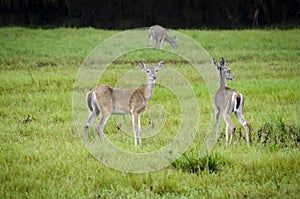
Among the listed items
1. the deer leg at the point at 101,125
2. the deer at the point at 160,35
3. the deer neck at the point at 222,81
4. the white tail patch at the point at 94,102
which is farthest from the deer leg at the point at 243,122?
the deer at the point at 160,35

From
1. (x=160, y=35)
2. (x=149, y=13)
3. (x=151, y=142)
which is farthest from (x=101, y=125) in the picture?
(x=149, y=13)

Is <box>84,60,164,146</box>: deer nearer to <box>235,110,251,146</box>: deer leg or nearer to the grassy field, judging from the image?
the grassy field

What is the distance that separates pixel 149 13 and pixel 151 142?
19.4m

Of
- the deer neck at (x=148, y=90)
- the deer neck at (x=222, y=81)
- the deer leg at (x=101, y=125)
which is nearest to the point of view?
the deer leg at (x=101, y=125)

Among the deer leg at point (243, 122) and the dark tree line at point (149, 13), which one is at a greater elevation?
the dark tree line at point (149, 13)

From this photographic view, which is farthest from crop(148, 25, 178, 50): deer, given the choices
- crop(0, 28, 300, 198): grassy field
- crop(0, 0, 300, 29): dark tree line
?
crop(0, 28, 300, 198): grassy field

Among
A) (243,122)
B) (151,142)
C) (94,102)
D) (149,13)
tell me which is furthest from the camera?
(149,13)

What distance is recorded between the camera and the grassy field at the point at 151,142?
6098 millimetres

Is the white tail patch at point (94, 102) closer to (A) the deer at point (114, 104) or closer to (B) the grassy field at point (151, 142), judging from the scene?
(A) the deer at point (114, 104)

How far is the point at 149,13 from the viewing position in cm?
2689

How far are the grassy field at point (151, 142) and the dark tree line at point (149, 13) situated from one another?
987cm

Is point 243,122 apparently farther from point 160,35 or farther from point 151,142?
point 160,35

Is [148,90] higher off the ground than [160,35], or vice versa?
[148,90]

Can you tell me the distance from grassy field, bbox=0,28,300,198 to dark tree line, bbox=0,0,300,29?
9.87 m
